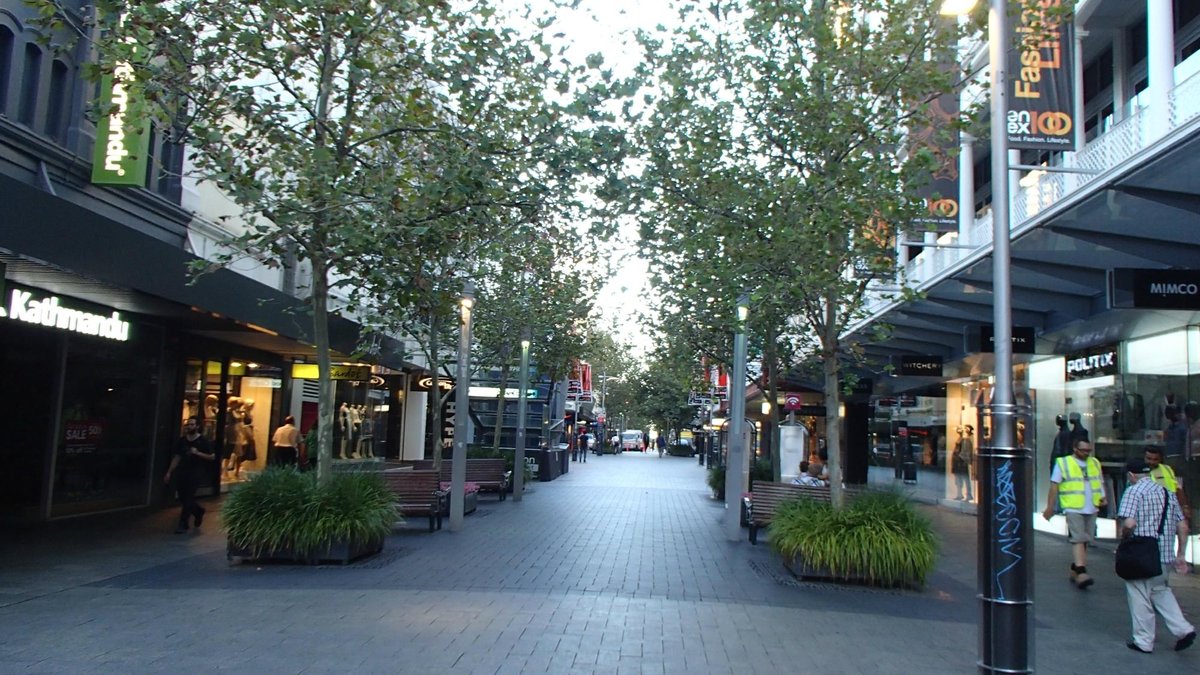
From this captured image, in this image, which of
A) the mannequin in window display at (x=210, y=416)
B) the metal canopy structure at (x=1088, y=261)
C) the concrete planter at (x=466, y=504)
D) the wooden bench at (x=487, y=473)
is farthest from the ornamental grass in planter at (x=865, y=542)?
the mannequin in window display at (x=210, y=416)

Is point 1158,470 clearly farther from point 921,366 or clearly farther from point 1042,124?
point 921,366

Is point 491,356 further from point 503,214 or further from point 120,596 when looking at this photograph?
point 120,596

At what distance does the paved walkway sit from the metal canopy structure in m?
3.96

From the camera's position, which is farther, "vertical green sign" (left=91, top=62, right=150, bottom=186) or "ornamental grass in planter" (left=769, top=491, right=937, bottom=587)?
"vertical green sign" (left=91, top=62, right=150, bottom=186)

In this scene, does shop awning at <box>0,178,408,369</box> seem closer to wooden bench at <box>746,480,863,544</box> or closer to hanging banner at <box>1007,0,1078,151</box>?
wooden bench at <box>746,480,863,544</box>

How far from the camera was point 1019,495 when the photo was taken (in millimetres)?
6008

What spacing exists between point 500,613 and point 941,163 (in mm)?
7204

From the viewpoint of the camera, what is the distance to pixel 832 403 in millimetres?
11438

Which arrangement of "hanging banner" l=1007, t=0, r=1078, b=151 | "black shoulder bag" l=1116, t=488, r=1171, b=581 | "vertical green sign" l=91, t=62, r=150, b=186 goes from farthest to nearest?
"vertical green sign" l=91, t=62, r=150, b=186
"hanging banner" l=1007, t=0, r=1078, b=151
"black shoulder bag" l=1116, t=488, r=1171, b=581

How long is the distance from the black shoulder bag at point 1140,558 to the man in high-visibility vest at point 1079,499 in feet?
10.6

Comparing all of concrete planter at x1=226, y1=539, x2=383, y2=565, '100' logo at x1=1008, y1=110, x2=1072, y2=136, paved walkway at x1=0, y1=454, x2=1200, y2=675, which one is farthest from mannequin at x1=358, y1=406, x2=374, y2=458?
'100' logo at x1=1008, y1=110, x2=1072, y2=136

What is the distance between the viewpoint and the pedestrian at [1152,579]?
7570 mm

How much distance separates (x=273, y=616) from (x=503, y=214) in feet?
17.0

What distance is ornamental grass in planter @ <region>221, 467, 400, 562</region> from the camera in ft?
33.3
